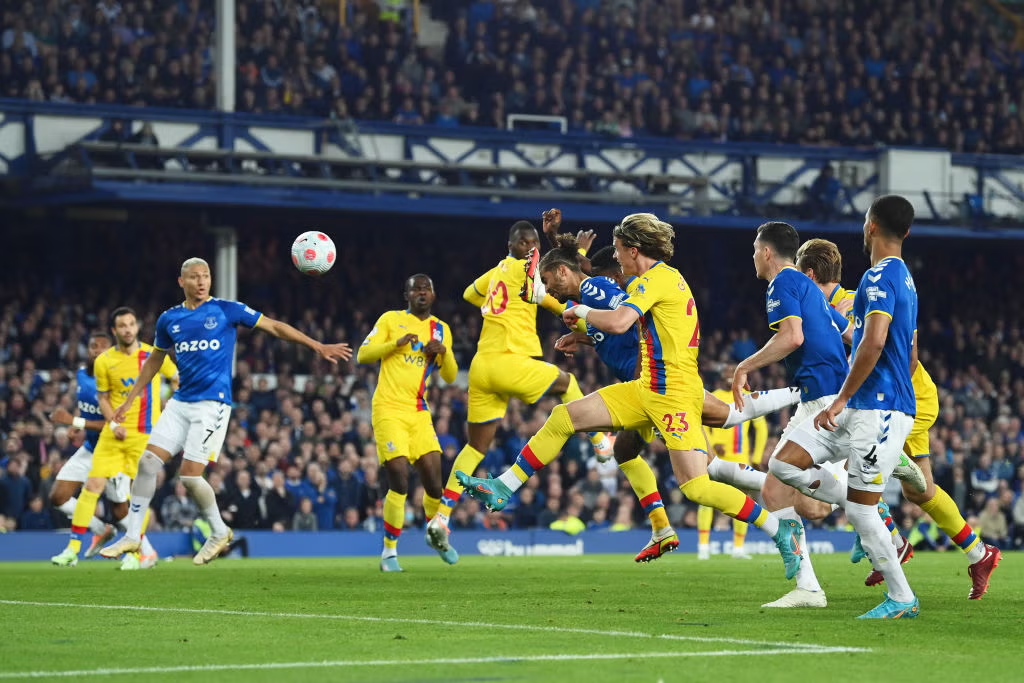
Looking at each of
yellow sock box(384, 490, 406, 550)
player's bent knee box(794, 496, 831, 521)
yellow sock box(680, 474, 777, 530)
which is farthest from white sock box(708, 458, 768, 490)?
yellow sock box(384, 490, 406, 550)

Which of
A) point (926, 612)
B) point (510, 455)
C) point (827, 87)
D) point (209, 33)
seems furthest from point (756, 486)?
point (827, 87)

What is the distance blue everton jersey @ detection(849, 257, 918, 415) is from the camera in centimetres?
922

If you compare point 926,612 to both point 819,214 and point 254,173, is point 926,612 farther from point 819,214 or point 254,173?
point 819,214

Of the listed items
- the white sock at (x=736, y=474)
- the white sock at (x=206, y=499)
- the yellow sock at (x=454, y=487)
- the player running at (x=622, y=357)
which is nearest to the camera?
the white sock at (x=736, y=474)

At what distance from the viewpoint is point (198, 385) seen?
581 inches

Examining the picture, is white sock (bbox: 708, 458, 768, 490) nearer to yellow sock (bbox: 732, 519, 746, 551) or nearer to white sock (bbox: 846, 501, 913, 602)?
white sock (bbox: 846, 501, 913, 602)

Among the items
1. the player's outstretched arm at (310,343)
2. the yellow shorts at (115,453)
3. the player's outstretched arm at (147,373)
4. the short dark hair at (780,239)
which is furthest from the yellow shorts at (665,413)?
the yellow shorts at (115,453)

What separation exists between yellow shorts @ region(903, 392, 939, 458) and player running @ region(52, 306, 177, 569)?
7.63 m

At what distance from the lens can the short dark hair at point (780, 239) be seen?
10.6 metres

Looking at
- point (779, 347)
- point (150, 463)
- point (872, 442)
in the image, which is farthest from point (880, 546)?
point (150, 463)

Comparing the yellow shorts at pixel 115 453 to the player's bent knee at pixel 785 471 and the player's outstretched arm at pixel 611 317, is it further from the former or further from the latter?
the player's bent knee at pixel 785 471

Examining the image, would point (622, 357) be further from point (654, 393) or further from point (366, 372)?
point (366, 372)

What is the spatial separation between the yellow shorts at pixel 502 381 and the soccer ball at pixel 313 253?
5.32 ft

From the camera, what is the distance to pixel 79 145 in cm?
2488
